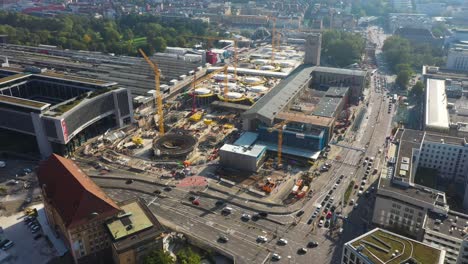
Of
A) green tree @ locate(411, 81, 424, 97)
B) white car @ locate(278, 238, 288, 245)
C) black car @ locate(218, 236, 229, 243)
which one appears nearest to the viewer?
white car @ locate(278, 238, 288, 245)

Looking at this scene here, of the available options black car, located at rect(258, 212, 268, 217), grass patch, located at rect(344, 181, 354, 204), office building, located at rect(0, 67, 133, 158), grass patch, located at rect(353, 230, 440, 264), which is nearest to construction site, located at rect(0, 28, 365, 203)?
office building, located at rect(0, 67, 133, 158)

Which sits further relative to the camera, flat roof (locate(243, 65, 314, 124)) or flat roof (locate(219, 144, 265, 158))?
flat roof (locate(243, 65, 314, 124))

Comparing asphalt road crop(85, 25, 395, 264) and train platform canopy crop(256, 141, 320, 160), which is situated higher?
train platform canopy crop(256, 141, 320, 160)

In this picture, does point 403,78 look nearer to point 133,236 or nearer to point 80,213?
point 133,236

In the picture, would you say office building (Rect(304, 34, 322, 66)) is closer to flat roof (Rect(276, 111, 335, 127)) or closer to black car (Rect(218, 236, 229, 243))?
flat roof (Rect(276, 111, 335, 127))

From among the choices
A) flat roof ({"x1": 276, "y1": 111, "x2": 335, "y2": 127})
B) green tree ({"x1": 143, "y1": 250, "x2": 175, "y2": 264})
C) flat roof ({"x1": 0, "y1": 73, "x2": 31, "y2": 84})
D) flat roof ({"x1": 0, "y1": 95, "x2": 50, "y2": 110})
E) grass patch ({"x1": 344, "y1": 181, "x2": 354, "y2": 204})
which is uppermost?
flat roof ({"x1": 0, "y1": 73, "x2": 31, "y2": 84})

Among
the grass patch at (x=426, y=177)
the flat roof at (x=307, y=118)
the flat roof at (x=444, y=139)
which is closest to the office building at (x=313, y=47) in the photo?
the flat roof at (x=307, y=118)

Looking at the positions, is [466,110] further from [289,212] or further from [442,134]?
[289,212]

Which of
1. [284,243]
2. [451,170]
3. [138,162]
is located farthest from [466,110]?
[138,162]
